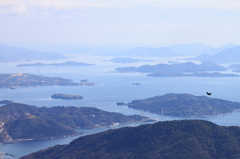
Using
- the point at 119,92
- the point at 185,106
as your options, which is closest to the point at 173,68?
the point at 119,92

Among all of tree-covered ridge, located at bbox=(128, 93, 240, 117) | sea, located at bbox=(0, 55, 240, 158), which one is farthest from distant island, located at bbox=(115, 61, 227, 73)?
tree-covered ridge, located at bbox=(128, 93, 240, 117)

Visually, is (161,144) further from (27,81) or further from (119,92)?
(27,81)

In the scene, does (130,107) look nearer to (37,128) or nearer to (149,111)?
(149,111)

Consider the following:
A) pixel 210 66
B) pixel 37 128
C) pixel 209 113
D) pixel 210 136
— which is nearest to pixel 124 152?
pixel 210 136

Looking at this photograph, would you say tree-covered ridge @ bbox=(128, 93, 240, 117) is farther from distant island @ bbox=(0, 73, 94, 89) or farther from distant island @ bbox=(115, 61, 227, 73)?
distant island @ bbox=(115, 61, 227, 73)

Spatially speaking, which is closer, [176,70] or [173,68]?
[176,70]

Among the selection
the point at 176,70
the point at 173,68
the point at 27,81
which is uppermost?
the point at 173,68

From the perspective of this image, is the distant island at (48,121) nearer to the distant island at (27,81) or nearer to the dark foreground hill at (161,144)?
the dark foreground hill at (161,144)

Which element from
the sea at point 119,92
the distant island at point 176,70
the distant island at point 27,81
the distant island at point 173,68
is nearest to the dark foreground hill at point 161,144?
the sea at point 119,92
